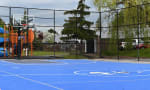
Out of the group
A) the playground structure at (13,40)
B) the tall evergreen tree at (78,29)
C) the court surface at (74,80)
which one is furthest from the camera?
the tall evergreen tree at (78,29)

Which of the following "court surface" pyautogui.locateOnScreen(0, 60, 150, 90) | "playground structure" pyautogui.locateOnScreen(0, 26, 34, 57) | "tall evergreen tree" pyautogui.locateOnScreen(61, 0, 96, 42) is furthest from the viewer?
"tall evergreen tree" pyautogui.locateOnScreen(61, 0, 96, 42)

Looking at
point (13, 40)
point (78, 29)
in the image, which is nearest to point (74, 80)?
point (13, 40)

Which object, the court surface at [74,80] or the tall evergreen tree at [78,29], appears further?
the tall evergreen tree at [78,29]

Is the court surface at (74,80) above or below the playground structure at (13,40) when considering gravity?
below

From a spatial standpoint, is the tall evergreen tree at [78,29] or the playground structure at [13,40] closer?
the playground structure at [13,40]

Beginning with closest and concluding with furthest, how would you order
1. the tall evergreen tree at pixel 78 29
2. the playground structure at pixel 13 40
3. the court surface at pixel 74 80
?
the court surface at pixel 74 80 → the playground structure at pixel 13 40 → the tall evergreen tree at pixel 78 29

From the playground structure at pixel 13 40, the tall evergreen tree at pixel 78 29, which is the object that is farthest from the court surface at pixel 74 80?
the tall evergreen tree at pixel 78 29

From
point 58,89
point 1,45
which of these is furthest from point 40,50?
point 58,89

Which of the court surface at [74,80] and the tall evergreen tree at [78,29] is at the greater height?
the tall evergreen tree at [78,29]

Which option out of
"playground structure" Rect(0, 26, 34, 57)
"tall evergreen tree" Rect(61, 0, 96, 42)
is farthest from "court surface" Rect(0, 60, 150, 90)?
"tall evergreen tree" Rect(61, 0, 96, 42)

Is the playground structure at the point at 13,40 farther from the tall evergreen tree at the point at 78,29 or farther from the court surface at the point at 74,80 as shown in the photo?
the court surface at the point at 74,80

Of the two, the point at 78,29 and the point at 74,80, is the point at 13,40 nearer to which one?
the point at 78,29

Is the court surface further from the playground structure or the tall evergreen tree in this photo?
the tall evergreen tree

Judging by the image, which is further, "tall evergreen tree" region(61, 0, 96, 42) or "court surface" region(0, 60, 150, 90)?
"tall evergreen tree" region(61, 0, 96, 42)
